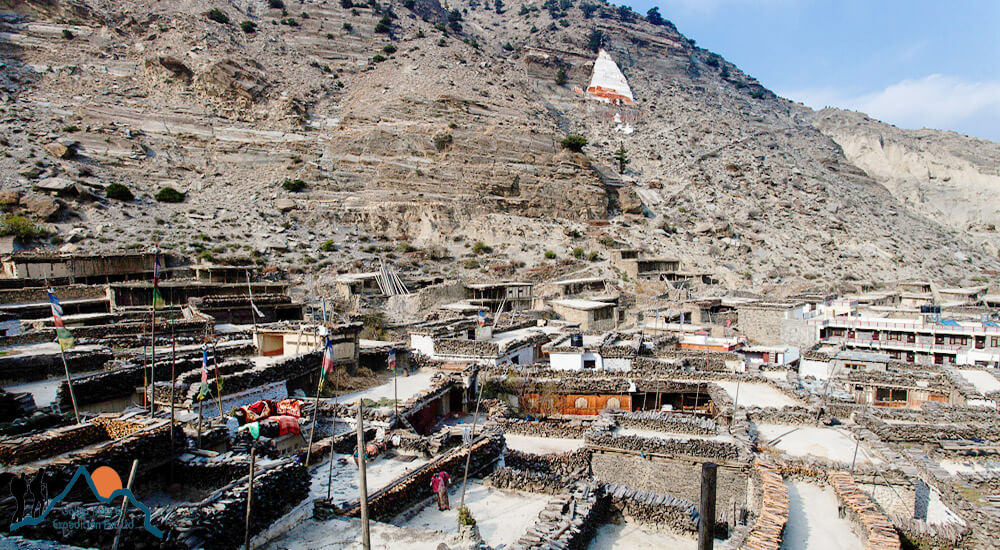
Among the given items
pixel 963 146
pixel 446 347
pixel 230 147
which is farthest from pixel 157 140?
pixel 963 146

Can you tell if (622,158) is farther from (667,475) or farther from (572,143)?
(667,475)

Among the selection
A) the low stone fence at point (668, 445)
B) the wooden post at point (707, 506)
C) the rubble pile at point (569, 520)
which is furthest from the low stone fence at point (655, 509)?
the wooden post at point (707, 506)

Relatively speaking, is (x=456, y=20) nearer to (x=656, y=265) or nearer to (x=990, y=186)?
(x=656, y=265)

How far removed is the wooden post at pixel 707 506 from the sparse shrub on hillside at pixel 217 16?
298 ft

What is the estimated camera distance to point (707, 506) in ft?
12.9

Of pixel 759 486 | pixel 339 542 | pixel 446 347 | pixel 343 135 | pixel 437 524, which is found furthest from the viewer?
pixel 343 135

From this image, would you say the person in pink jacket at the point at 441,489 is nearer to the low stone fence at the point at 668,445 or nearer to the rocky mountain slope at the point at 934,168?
the low stone fence at the point at 668,445

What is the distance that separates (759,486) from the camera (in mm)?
10977

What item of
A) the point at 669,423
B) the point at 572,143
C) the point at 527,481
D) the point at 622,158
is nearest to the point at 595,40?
the point at 622,158

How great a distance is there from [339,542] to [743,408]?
→ 37.3ft

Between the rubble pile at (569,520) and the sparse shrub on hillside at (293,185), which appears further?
the sparse shrub on hillside at (293,185)

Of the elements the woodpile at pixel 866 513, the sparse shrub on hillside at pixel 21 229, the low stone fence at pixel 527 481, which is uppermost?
the sparse shrub on hillside at pixel 21 229

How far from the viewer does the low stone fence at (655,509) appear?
8.88m

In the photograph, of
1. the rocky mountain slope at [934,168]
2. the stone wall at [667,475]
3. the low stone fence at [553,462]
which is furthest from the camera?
the rocky mountain slope at [934,168]
